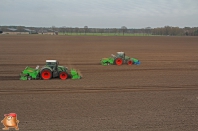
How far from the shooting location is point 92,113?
899 cm

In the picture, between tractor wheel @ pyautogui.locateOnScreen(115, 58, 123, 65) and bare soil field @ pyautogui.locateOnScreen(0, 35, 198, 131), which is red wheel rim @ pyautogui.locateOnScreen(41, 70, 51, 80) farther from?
tractor wheel @ pyautogui.locateOnScreen(115, 58, 123, 65)

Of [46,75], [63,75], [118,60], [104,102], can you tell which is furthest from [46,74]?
[118,60]

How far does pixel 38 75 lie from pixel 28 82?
94cm

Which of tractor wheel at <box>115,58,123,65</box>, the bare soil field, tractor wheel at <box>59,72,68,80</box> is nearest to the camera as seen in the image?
the bare soil field

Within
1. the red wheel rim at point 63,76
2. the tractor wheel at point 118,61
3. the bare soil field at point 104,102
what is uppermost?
the tractor wheel at point 118,61

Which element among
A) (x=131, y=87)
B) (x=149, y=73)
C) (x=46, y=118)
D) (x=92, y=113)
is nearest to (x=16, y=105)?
(x=46, y=118)

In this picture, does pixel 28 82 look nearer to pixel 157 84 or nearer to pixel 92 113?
pixel 92 113

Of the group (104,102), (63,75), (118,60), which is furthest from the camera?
(118,60)

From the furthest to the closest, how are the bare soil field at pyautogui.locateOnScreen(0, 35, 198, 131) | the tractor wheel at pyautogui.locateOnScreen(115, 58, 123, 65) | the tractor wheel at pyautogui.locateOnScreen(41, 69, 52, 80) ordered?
the tractor wheel at pyautogui.locateOnScreen(115, 58, 123, 65), the tractor wheel at pyautogui.locateOnScreen(41, 69, 52, 80), the bare soil field at pyautogui.locateOnScreen(0, 35, 198, 131)

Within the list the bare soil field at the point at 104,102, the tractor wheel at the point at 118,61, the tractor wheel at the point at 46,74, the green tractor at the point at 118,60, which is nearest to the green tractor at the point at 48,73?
the tractor wheel at the point at 46,74

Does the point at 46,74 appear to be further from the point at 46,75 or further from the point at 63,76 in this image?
the point at 63,76

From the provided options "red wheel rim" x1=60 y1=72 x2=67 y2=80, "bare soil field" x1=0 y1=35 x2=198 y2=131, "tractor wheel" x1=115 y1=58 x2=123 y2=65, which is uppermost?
"tractor wheel" x1=115 y1=58 x2=123 y2=65

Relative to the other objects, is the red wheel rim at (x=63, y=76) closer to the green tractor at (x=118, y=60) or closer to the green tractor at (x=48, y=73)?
the green tractor at (x=48, y=73)

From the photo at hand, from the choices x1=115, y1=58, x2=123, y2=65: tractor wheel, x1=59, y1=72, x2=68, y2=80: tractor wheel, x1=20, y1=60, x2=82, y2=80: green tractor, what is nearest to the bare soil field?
x1=59, y1=72, x2=68, y2=80: tractor wheel
